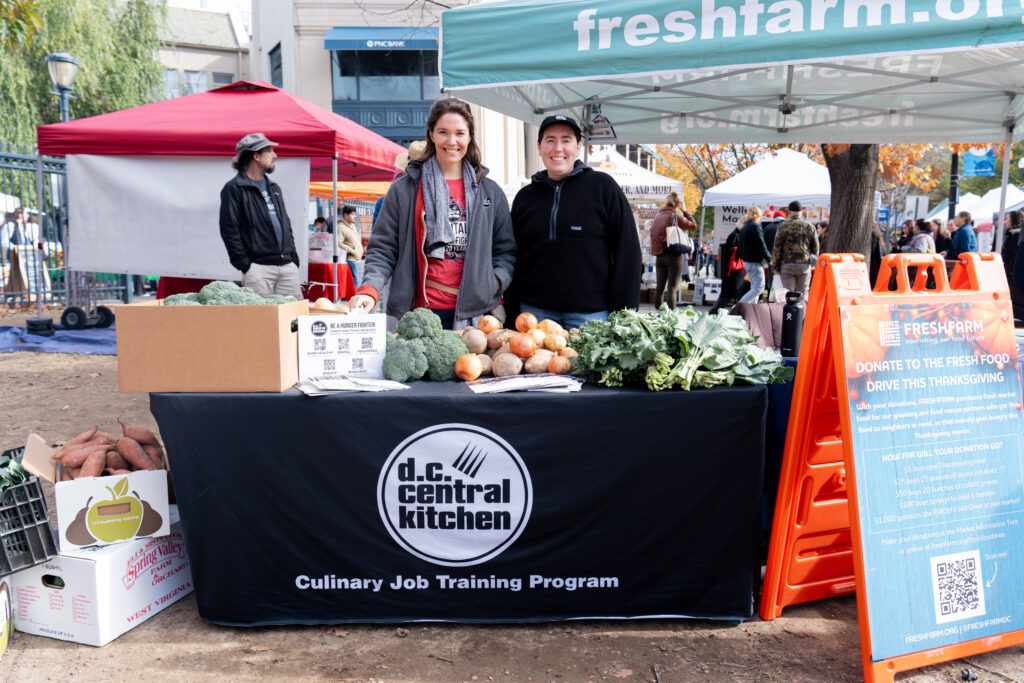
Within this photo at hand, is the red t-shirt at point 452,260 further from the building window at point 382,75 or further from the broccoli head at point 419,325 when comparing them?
the building window at point 382,75

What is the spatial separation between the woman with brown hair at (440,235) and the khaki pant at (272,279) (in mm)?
2980

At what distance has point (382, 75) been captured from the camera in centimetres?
2180

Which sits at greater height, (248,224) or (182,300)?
(248,224)

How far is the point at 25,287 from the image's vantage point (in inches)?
552

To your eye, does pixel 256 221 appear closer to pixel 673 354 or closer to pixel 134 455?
pixel 134 455

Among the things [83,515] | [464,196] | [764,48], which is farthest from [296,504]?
[764,48]

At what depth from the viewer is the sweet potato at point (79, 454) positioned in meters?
2.89

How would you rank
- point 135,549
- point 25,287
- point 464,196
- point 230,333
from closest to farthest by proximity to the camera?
point 230,333 < point 135,549 < point 464,196 < point 25,287

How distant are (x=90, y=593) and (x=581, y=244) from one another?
2539 mm

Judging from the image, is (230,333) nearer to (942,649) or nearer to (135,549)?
(135,549)

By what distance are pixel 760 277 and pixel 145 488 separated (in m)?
11.0

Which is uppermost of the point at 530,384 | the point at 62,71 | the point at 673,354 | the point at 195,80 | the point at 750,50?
the point at 195,80

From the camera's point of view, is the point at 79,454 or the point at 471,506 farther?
the point at 79,454

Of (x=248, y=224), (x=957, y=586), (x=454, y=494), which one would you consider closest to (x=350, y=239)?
(x=248, y=224)
